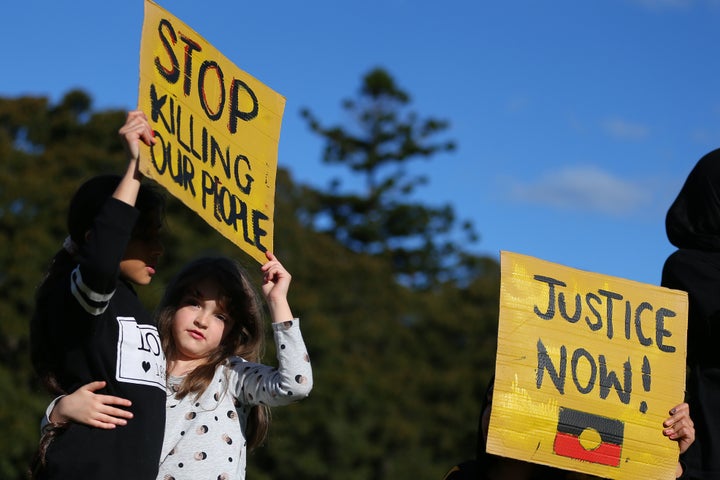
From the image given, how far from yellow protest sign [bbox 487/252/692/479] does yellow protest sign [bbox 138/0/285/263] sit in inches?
33.3

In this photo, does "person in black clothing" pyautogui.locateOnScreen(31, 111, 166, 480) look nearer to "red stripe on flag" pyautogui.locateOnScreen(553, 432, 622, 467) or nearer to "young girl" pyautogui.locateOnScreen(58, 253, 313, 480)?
"young girl" pyautogui.locateOnScreen(58, 253, 313, 480)

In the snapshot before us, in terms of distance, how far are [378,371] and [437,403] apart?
3.05m

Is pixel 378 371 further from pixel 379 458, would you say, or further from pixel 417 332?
pixel 417 332

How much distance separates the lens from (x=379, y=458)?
23250 millimetres

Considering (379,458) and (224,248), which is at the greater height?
(224,248)

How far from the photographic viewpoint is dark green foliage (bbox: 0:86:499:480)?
1764 centimetres

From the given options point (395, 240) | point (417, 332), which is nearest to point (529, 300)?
point (417, 332)

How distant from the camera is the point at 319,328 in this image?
21.5 metres

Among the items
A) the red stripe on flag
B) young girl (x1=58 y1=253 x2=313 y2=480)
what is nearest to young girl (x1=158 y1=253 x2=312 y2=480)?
young girl (x1=58 y1=253 x2=313 y2=480)

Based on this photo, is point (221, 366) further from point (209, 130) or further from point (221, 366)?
point (209, 130)

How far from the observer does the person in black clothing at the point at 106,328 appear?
9.61 ft

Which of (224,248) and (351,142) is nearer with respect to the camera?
(224,248)

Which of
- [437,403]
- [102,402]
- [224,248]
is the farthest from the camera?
[437,403]

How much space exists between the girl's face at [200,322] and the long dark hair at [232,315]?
0.02 meters
